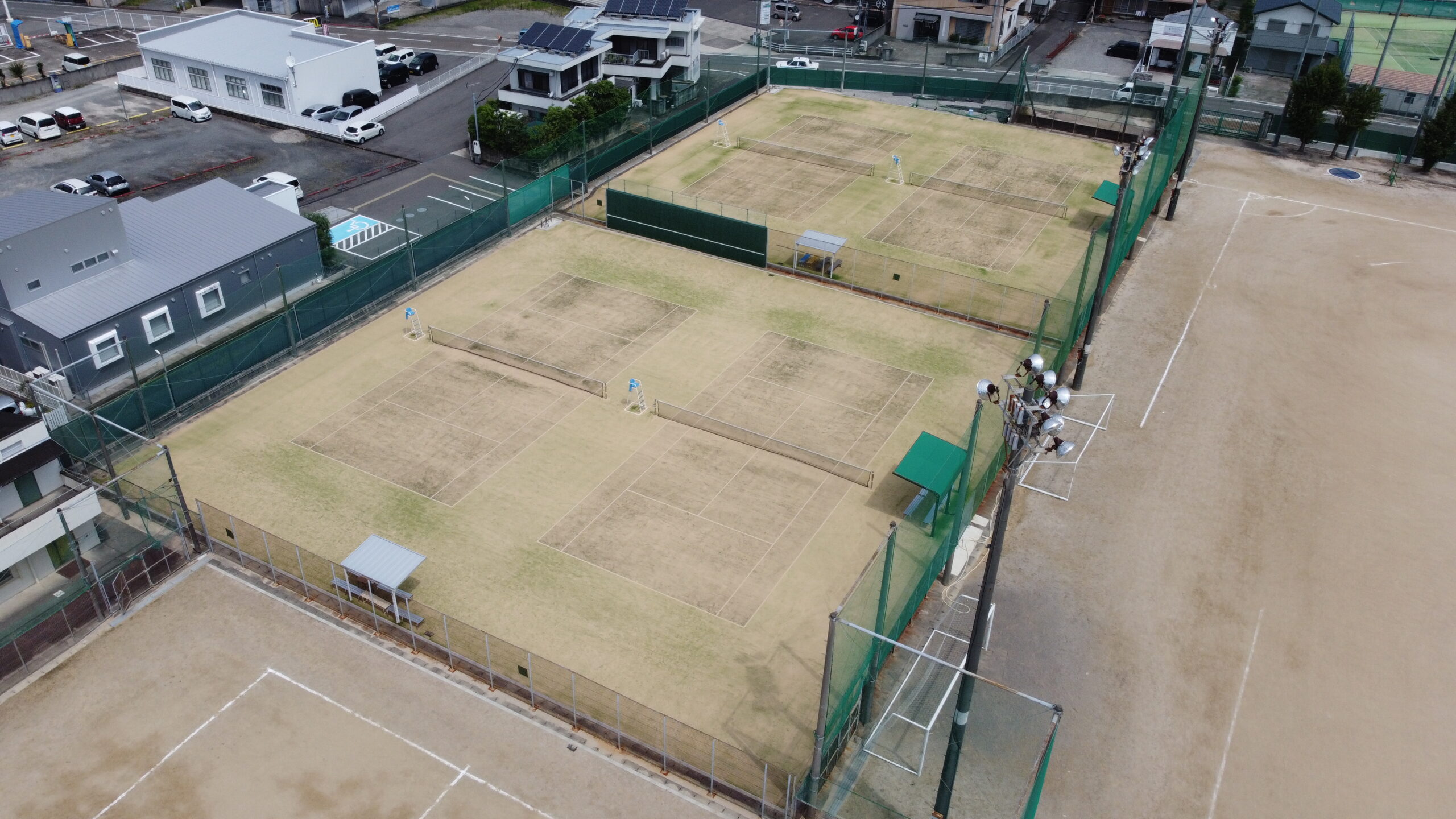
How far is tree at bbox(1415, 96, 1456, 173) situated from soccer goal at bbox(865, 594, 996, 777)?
43.9 metres

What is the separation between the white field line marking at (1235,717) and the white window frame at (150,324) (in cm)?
3589

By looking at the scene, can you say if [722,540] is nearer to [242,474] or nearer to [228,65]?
[242,474]

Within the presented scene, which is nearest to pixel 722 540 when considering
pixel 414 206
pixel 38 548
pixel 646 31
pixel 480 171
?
pixel 38 548

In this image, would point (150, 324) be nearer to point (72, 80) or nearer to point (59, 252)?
point (59, 252)

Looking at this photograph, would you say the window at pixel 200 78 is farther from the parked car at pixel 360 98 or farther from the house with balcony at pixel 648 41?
the house with balcony at pixel 648 41

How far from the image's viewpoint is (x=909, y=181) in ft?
175

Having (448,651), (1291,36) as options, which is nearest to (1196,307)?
(448,651)

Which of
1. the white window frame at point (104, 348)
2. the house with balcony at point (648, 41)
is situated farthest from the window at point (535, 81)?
the white window frame at point (104, 348)

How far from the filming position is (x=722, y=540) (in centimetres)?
2983

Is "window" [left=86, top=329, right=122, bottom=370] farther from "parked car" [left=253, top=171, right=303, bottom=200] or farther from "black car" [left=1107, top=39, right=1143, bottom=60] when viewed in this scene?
"black car" [left=1107, top=39, right=1143, bottom=60]

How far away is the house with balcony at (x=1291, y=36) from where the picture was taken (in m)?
70.8

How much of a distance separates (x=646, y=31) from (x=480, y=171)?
627 inches

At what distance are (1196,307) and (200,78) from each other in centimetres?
5659

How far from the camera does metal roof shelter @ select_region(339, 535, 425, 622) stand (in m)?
26.4
